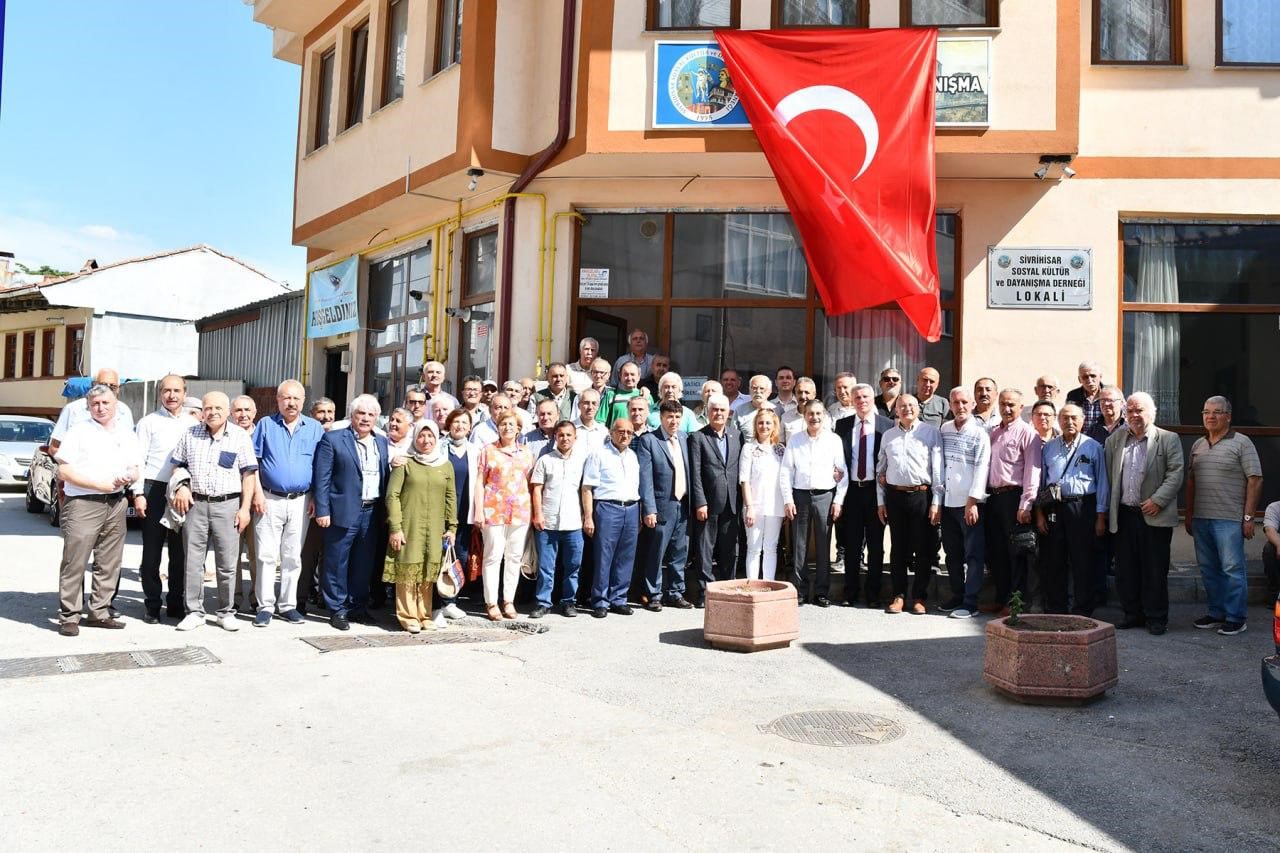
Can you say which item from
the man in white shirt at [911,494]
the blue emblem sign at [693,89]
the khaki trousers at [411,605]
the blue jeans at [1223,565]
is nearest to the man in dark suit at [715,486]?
the man in white shirt at [911,494]

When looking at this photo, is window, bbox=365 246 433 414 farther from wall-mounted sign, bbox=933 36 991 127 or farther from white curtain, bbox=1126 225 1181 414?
white curtain, bbox=1126 225 1181 414

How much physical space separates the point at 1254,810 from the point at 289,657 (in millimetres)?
5763

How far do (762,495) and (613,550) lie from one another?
1445 millimetres

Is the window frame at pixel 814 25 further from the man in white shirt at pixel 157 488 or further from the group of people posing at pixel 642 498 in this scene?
the man in white shirt at pixel 157 488

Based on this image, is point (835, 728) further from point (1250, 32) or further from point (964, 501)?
point (1250, 32)

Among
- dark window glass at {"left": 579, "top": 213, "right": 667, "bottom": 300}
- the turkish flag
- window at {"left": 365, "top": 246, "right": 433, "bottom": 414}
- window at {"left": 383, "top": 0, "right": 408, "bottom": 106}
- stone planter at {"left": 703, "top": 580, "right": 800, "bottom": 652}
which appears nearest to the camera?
stone planter at {"left": 703, "top": 580, "right": 800, "bottom": 652}

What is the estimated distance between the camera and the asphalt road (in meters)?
4.32

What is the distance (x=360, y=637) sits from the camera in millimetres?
8211

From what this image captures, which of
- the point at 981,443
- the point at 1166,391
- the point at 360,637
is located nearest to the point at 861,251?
Result: the point at 981,443

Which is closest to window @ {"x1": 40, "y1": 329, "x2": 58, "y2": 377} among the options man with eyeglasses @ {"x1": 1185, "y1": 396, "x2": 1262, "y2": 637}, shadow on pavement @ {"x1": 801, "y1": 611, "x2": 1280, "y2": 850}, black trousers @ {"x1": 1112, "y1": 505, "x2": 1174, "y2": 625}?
shadow on pavement @ {"x1": 801, "y1": 611, "x2": 1280, "y2": 850}

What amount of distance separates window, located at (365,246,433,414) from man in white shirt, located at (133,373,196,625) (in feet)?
18.3

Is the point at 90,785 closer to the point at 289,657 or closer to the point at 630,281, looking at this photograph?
the point at 289,657

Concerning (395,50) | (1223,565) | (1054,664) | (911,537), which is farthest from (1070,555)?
(395,50)

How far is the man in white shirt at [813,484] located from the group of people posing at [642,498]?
2cm
